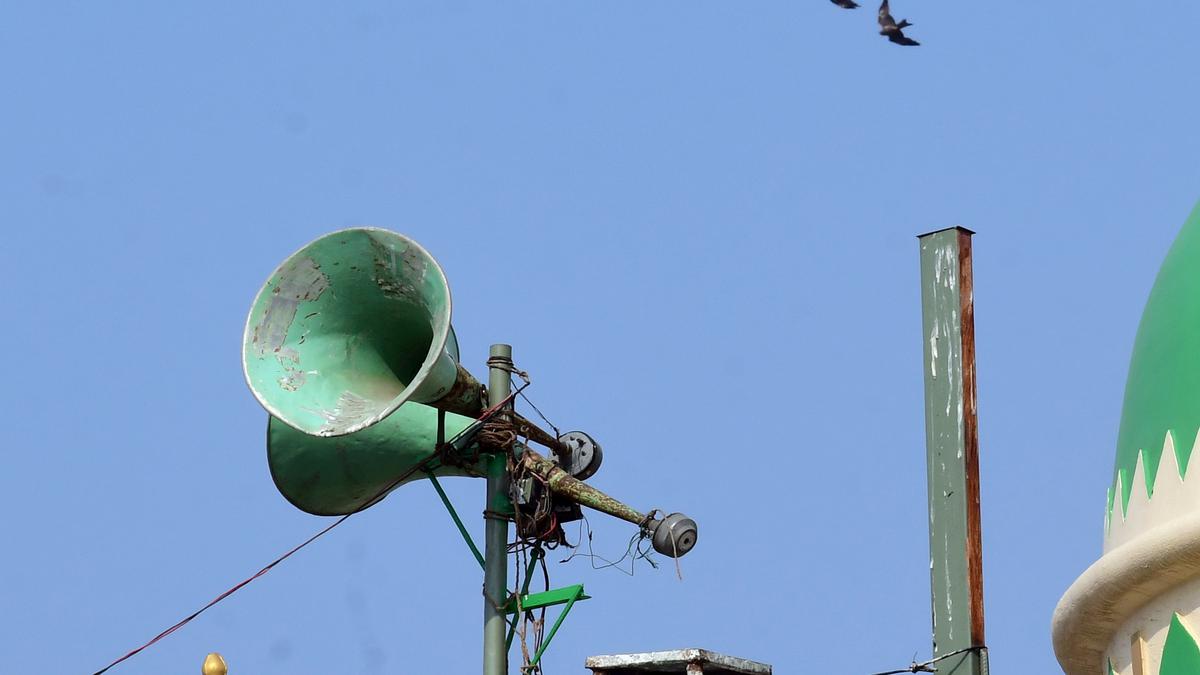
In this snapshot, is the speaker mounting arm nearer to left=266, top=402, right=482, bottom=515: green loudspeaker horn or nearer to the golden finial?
left=266, top=402, right=482, bottom=515: green loudspeaker horn

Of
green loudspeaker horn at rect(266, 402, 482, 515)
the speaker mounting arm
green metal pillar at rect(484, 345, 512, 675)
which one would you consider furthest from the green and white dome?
green loudspeaker horn at rect(266, 402, 482, 515)

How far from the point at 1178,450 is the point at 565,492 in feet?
10.5

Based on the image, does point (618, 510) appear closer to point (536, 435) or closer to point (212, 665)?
point (536, 435)

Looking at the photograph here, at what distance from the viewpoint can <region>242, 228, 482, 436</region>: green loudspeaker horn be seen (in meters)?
11.8

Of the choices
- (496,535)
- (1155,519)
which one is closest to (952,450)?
(1155,519)

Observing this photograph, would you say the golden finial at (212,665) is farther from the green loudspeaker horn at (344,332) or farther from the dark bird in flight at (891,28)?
the dark bird in flight at (891,28)

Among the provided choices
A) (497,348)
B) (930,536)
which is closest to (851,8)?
(497,348)

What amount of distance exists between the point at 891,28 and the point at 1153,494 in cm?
311

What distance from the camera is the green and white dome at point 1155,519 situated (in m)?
11.1

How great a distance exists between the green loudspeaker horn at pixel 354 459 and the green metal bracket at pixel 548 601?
814 mm

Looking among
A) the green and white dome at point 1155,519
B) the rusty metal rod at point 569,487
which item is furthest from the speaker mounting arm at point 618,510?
the green and white dome at point 1155,519

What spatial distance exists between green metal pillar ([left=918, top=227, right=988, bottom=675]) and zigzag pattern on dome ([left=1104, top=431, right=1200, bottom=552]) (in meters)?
2.65

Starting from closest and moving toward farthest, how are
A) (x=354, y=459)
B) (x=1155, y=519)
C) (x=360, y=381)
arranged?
(x=1155, y=519), (x=360, y=381), (x=354, y=459)

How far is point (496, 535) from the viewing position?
11.7 m
